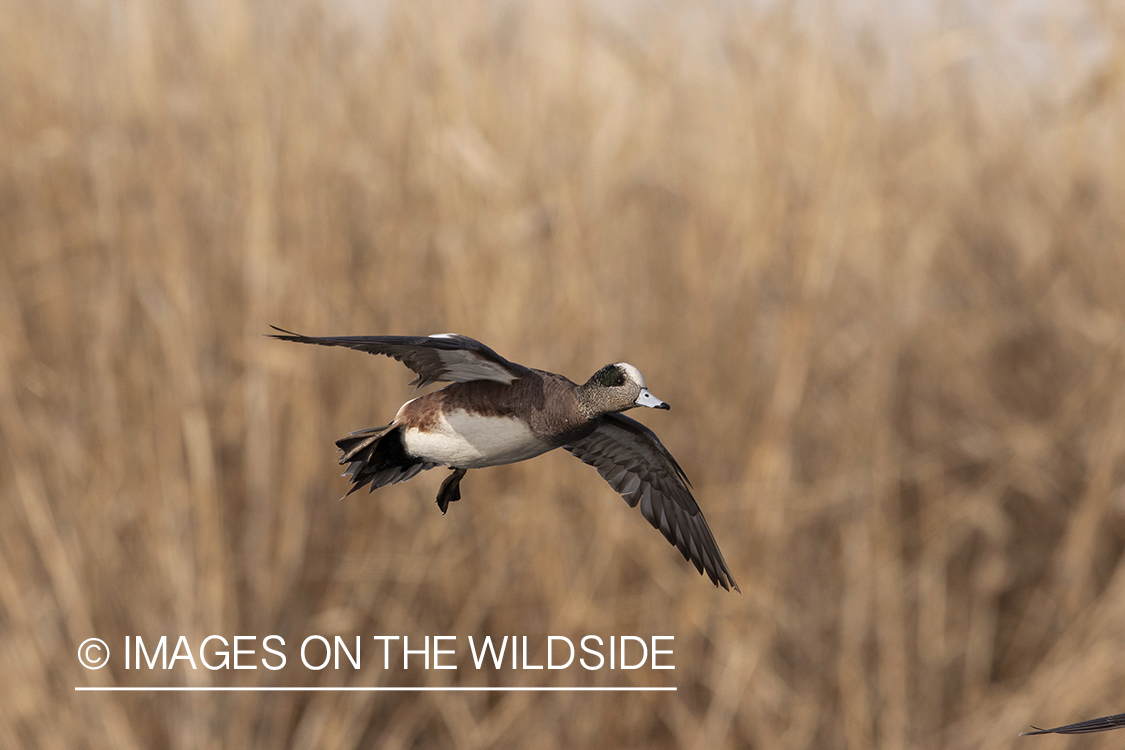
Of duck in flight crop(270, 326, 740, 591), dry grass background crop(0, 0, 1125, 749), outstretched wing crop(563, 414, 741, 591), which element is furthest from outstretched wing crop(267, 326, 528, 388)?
dry grass background crop(0, 0, 1125, 749)

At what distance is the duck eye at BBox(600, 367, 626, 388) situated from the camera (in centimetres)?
47

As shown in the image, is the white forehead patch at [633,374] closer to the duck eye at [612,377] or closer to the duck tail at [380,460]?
the duck eye at [612,377]

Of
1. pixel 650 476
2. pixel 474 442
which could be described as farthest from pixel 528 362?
pixel 474 442

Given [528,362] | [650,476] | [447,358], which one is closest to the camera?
[447,358]

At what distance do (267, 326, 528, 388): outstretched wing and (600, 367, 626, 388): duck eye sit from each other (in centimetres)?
4

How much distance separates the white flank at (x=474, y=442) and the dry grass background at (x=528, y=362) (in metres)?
0.86

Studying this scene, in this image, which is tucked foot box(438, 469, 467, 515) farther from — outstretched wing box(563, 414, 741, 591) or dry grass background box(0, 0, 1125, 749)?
dry grass background box(0, 0, 1125, 749)

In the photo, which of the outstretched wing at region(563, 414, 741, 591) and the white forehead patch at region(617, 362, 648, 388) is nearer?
the white forehead patch at region(617, 362, 648, 388)

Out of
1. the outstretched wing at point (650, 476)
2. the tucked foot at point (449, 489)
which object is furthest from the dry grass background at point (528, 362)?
the tucked foot at point (449, 489)

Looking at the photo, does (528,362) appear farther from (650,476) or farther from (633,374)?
(633,374)

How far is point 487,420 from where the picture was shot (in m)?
0.52

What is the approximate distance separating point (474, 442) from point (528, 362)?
1012 mm

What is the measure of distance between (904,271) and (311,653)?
3.79ft

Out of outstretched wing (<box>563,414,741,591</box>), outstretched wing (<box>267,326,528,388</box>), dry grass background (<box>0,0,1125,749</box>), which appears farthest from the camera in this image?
dry grass background (<box>0,0,1125,749</box>)
